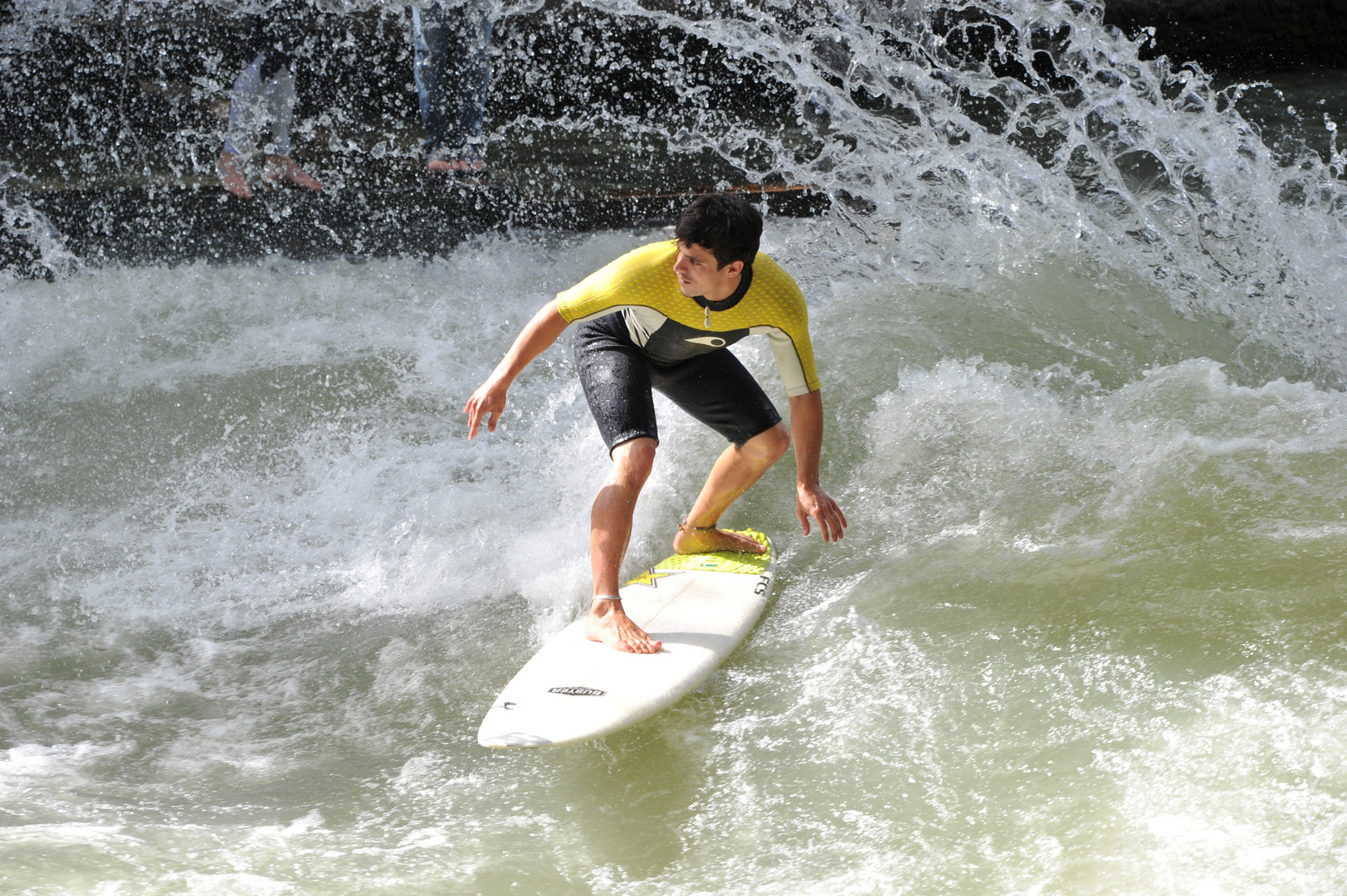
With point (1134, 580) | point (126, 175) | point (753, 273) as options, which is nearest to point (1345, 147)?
point (1134, 580)

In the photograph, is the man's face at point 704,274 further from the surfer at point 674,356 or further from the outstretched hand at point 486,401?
the outstretched hand at point 486,401

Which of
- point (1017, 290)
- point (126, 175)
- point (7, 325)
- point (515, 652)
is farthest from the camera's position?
point (126, 175)

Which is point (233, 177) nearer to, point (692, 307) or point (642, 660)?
point (692, 307)

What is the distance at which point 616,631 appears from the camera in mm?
3088

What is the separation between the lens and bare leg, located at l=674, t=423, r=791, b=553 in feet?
11.4

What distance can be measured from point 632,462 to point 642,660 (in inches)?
21.5

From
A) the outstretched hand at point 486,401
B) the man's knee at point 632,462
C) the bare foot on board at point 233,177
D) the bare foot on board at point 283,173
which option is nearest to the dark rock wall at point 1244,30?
the bare foot on board at point 283,173

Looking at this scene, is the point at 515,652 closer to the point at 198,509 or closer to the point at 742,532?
the point at 742,532

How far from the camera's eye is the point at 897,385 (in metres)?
4.54

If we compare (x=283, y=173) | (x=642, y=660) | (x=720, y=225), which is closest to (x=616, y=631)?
(x=642, y=660)

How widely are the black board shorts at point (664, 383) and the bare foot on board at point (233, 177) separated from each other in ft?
12.3

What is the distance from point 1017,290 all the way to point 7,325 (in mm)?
4943

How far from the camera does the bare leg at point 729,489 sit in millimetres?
3461

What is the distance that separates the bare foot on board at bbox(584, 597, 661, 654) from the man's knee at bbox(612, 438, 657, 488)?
349 mm
